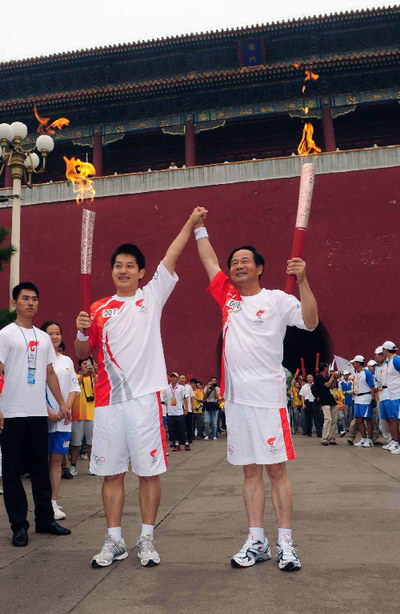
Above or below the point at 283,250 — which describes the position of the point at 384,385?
below

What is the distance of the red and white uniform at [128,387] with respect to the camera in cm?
290

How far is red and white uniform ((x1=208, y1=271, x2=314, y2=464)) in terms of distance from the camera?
2.85m

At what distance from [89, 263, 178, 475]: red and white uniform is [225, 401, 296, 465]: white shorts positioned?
389 millimetres

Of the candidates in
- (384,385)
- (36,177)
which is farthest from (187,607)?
(36,177)

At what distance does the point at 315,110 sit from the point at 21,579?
15.9m

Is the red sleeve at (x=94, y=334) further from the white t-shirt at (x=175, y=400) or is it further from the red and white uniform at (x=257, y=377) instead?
the white t-shirt at (x=175, y=400)

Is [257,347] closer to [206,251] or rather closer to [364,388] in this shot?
[206,251]

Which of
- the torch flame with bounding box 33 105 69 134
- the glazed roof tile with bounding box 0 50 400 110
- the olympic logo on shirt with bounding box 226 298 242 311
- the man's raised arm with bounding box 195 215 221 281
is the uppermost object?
the glazed roof tile with bounding box 0 50 400 110

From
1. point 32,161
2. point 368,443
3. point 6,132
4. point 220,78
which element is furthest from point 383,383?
point 220,78

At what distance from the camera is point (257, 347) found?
9.61ft

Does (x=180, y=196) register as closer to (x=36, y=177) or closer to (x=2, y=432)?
(x=36, y=177)

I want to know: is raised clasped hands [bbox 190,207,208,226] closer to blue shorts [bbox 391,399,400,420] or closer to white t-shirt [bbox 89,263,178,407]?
white t-shirt [bbox 89,263,178,407]

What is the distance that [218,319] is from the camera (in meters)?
13.9

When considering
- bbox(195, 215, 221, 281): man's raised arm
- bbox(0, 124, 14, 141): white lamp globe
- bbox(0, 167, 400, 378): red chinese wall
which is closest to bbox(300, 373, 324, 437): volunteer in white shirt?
bbox(0, 167, 400, 378): red chinese wall
